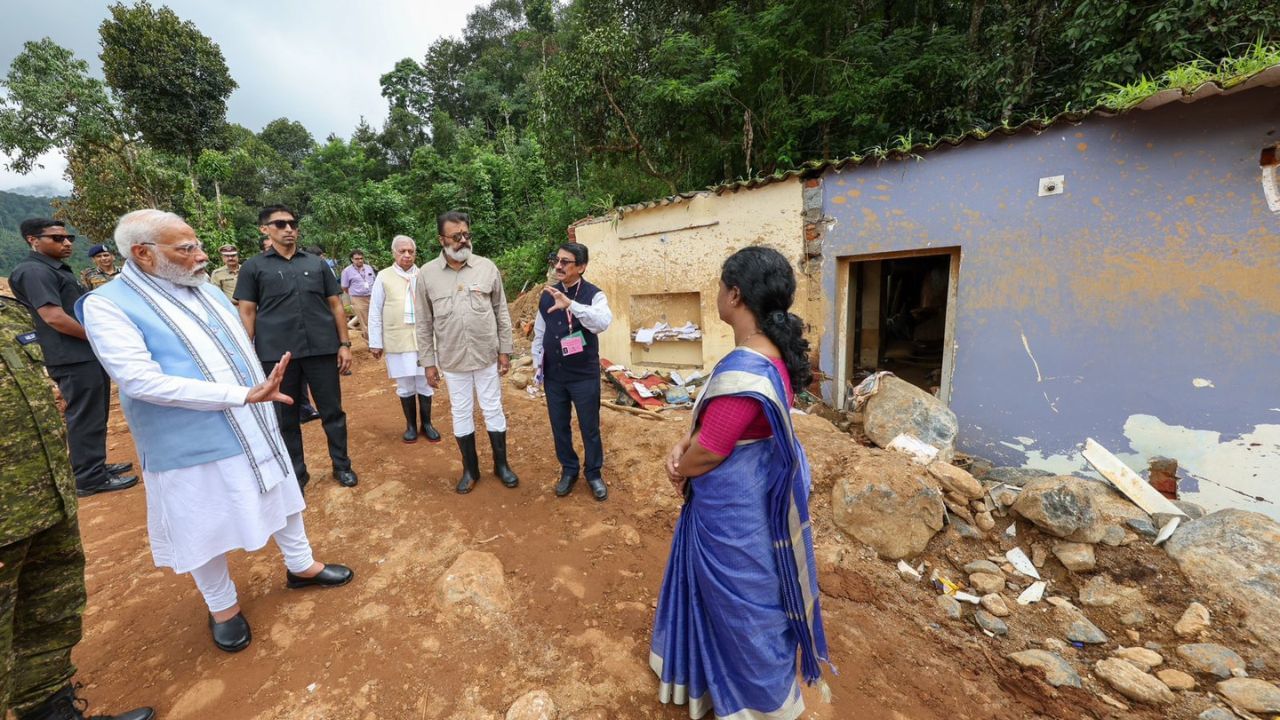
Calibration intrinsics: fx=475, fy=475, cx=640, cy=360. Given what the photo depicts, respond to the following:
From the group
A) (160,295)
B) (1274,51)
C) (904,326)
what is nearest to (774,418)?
(160,295)

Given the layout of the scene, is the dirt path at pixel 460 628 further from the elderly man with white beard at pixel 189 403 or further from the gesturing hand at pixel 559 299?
the gesturing hand at pixel 559 299

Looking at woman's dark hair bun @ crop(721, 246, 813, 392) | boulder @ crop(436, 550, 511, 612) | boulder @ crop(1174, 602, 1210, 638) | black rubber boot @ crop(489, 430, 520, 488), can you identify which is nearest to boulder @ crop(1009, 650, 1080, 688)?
boulder @ crop(1174, 602, 1210, 638)

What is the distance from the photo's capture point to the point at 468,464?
3590mm

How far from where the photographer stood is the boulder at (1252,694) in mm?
2041

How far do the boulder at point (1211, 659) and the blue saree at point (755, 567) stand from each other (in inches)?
85.8

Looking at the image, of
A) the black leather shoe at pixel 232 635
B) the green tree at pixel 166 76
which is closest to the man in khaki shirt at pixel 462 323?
the black leather shoe at pixel 232 635

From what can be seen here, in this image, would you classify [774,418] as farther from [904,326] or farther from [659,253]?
[904,326]

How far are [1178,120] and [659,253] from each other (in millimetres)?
4757

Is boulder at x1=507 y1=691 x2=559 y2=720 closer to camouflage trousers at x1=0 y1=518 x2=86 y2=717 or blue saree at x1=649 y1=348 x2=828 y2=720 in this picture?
blue saree at x1=649 y1=348 x2=828 y2=720

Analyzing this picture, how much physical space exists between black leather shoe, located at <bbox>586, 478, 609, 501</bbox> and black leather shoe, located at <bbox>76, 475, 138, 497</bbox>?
3684mm

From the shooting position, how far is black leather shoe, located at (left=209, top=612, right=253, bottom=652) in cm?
209

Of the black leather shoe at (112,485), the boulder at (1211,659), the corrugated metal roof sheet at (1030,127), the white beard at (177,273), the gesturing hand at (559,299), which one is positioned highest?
the corrugated metal roof sheet at (1030,127)

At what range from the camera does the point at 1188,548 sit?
9.39 ft

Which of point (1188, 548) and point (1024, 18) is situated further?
point (1024, 18)
